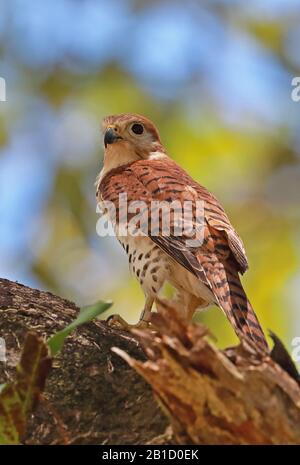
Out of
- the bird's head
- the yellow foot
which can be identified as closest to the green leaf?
the yellow foot

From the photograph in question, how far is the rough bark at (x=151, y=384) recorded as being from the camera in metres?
2.70

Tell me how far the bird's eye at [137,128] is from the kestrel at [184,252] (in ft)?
1.89

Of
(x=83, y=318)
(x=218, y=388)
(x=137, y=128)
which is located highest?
(x=137, y=128)

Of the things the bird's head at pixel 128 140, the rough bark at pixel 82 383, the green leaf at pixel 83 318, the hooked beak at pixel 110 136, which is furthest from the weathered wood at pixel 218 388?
the hooked beak at pixel 110 136

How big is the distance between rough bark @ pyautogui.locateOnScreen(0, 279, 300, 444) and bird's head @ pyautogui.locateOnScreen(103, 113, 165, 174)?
1881mm

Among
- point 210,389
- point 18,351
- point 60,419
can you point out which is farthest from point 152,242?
point 210,389

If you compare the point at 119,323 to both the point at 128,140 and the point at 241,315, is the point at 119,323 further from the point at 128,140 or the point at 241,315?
the point at 128,140

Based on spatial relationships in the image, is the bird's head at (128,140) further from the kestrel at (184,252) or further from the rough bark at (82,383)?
the rough bark at (82,383)

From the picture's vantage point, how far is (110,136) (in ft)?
21.2

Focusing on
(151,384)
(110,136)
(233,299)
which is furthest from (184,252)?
(151,384)

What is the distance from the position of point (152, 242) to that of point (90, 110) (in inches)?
121

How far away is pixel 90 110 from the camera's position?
793 centimetres

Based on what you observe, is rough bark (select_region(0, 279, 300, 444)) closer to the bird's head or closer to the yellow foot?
the yellow foot

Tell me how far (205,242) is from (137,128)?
191 cm
